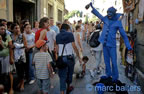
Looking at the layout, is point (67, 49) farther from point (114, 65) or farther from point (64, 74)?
point (114, 65)

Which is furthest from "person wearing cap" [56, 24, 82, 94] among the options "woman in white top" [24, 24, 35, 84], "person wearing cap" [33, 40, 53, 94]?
Answer: "woman in white top" [24, 24, 35, 84]

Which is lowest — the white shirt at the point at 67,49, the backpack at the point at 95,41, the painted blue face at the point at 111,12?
the white shirt at the point at 67,49

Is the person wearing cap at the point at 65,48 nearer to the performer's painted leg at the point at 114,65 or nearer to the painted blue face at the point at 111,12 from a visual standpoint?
the performer's painted leg at the point at 114,65

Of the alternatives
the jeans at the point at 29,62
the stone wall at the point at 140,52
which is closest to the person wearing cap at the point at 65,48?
the jeans at the point at 29,62

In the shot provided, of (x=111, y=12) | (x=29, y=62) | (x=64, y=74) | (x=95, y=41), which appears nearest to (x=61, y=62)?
(x=64, y=74)

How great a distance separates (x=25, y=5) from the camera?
12.2 meters

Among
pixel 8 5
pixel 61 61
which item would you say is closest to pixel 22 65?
pixel 61 61

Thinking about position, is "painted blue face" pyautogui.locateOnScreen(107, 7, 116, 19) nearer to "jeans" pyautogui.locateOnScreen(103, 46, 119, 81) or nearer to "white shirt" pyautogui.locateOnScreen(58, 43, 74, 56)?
"jeans" pyautogui.locateOnScreen(103, 46, 119, 81)

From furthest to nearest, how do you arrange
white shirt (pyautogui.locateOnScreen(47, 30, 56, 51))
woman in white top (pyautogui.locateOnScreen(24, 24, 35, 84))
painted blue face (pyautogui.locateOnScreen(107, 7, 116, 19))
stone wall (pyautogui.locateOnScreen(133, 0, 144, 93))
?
white shirt (pyautogui.locateOnScreen(47, 30, 56, 51)), woman in white top (pyautogui.locateOnScreen(24, 24, 35, 84)), painted blue face (pyautogui.locateOnScreen(107, 7, 116, 19)), stone wall (pyautogui.locateOnScreen(133, 0, 144, 93))

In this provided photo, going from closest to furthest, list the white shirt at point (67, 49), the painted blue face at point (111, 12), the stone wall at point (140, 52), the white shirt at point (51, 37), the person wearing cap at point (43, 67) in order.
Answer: the person wearing cap at point (43, 67) < the white shirt at point (67, 49) < the stone wall at point (140, 52) < the painted blue face at point (111, 12) < the white shirt at point (51, 37)

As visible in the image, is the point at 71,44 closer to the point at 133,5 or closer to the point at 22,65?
the point at 22,65

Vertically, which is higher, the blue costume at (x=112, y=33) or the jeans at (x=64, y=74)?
the blue costume at (x=112, y=33)

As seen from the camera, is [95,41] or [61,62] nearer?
[61,62]

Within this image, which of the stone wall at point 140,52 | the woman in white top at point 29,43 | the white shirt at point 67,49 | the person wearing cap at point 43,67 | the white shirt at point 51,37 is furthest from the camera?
the white shirt at point 51,37
